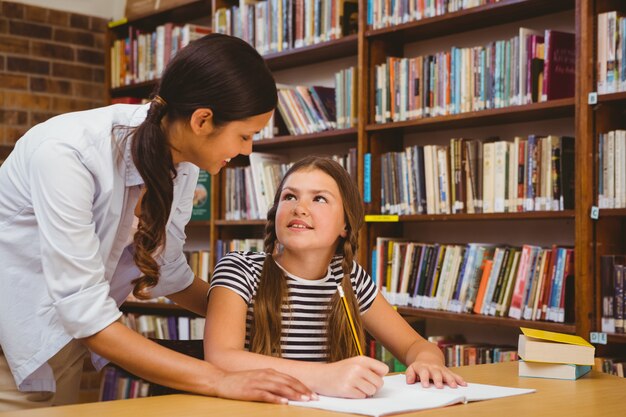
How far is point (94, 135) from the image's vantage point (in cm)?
145

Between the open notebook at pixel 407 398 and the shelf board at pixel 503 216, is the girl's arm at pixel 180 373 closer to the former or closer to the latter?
the open notebook at pixel 407 398

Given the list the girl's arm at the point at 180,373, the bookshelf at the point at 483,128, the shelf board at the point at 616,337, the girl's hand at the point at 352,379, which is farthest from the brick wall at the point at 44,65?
the girl's hand at the point at 352,379

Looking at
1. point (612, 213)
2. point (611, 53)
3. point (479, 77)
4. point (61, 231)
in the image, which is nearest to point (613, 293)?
point (612, 213)

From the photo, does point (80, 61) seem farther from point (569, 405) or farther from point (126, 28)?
point (569, 405)

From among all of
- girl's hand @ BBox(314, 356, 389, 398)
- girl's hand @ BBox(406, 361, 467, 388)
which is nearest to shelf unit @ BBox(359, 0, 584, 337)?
girl's hand @ BBox(406, 361, 467, 388)

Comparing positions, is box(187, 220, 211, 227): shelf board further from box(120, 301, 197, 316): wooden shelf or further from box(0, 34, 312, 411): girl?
box(0, 34, 312, 411): girl

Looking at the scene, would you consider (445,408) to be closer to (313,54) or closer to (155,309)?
(313,54)

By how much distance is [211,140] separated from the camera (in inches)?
59.8

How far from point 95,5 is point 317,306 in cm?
357

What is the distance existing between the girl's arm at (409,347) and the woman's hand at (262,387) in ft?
0.97

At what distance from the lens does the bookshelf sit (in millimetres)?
2646

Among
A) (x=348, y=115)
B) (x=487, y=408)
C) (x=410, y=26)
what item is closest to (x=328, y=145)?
(x=348, y=115)

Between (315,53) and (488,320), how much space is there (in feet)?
4.92

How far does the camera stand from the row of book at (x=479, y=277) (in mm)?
2756
